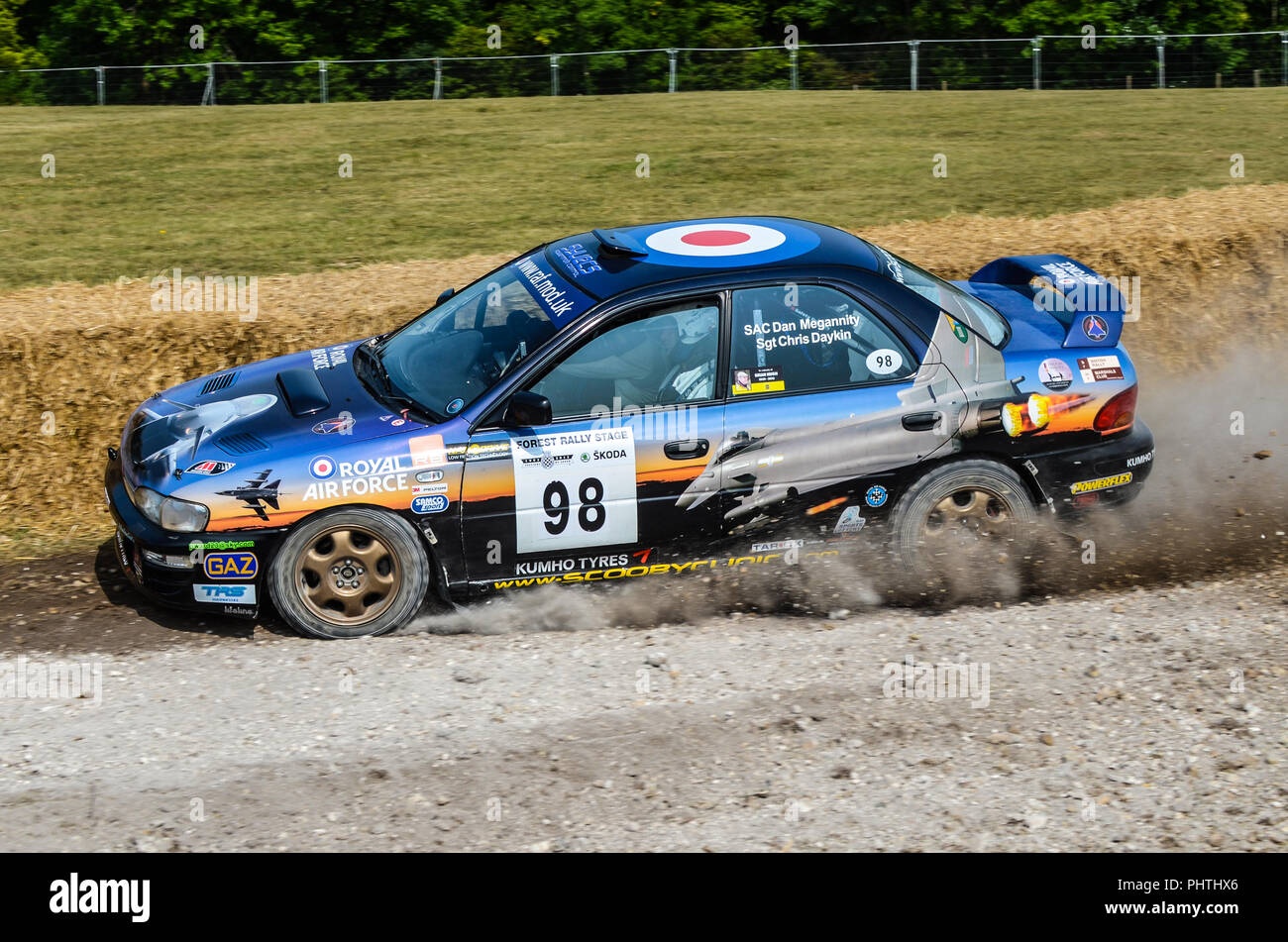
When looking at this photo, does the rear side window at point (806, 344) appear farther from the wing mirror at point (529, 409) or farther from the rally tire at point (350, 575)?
the rally tire at point (350, 575)

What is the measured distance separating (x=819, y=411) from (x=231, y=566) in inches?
111

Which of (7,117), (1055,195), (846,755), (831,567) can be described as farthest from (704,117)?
(846,755)

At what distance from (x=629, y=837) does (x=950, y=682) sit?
177 centimetres

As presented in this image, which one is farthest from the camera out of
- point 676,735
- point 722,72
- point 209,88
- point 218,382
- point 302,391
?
point 722,72

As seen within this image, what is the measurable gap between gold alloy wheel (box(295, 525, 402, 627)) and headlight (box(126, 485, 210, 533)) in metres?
0.48

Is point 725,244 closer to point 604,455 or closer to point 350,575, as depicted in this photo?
point 604,455

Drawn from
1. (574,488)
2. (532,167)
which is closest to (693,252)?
(574,488)

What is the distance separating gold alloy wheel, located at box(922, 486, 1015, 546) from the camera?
6262mm

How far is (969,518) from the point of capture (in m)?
6.30

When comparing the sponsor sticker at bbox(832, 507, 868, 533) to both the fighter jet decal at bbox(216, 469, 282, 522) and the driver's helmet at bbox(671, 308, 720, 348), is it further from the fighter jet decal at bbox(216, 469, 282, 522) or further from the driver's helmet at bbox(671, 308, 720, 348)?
the fighter jet decal at bbox(216, 469, 282, 522)

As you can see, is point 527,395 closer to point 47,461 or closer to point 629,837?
point 629,837

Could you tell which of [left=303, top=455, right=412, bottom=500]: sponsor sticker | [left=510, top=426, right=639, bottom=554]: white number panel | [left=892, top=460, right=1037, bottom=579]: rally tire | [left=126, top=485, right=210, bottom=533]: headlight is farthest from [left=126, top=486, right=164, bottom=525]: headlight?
[left=892, top=460, right=1037, bottom=579]: rally tire

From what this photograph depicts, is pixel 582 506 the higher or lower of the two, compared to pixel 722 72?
lower

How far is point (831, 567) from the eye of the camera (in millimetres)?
6309
